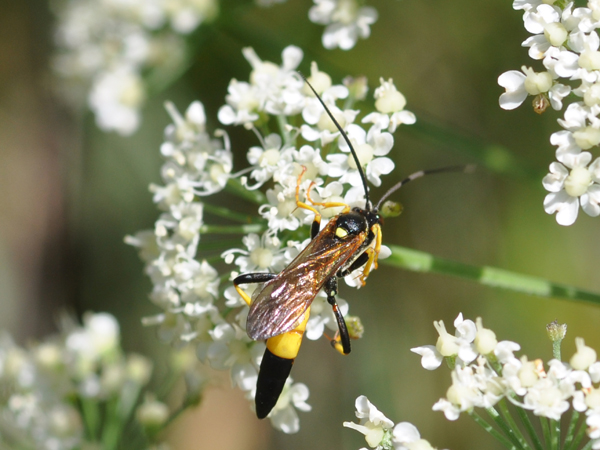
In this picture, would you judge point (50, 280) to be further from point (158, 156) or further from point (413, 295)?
point (413, 295)

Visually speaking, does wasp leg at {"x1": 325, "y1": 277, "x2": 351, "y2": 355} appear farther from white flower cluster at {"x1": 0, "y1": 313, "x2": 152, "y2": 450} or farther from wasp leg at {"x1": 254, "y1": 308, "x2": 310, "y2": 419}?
white flower cluster at {"x1": 0, "y1": 313, "x2": 152, "y2": 450}

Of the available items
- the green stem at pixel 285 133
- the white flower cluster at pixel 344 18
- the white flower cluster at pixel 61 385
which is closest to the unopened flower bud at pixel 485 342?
the green stem at pixel 285 133

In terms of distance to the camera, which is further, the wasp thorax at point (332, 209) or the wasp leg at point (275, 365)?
the wasp thorax at point (332, 209)

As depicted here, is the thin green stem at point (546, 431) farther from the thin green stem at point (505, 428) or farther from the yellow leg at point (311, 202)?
the yellow leg at point (311, 202)

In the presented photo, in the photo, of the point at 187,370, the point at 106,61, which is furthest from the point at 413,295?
the point at 106,61

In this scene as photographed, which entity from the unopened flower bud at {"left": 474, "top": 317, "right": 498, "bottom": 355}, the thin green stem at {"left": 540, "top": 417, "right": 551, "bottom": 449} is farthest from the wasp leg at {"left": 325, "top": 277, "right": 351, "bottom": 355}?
the thin green stem at {"left": 540, "top": 417, "right": 551, "bottom": 449}

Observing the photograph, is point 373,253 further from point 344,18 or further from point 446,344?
point 344,18
